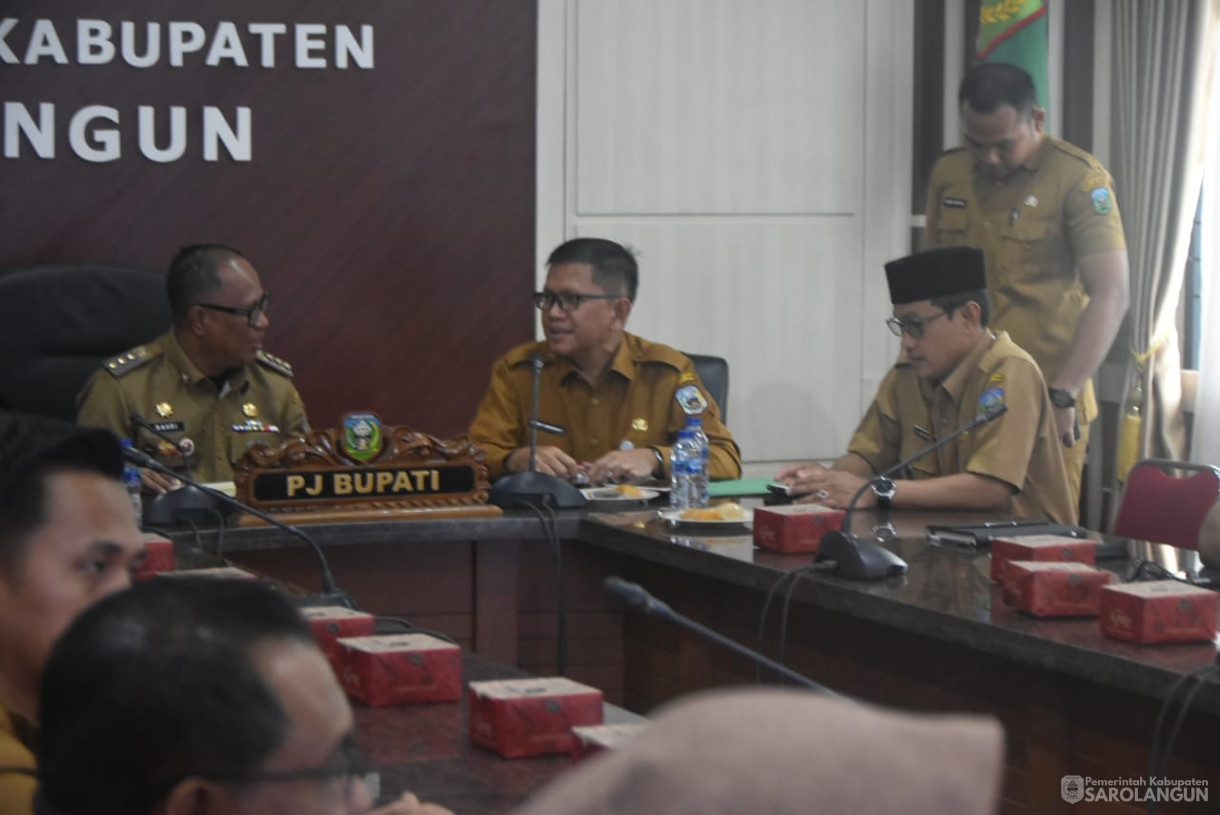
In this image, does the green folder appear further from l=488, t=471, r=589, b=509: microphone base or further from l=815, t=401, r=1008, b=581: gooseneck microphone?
l=815, t=401, r=1008, b=581: gooseneck microphone

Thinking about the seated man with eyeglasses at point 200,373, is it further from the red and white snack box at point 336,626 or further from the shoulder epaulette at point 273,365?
the red and white snack box at point 336,626

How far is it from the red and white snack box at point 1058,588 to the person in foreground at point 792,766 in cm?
175

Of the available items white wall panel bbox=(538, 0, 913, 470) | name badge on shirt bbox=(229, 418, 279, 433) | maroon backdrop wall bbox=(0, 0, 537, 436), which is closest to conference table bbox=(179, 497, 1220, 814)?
name badge on shirt bbox=(229, 418, 279, 433)

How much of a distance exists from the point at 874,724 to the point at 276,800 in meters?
0.52

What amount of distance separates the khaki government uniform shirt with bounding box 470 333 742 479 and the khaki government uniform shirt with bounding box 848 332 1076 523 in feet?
1.29

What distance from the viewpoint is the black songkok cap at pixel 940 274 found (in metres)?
3.43

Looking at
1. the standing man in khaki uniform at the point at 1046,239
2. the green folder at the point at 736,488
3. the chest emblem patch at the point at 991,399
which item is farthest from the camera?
the standing man in khaki uniform at the point at 1046,239

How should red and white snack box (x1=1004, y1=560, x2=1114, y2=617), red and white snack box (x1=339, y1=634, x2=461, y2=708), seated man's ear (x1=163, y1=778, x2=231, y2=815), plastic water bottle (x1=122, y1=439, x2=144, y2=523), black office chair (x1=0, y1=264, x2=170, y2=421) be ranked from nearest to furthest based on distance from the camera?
1. seated man's ear (x1=163, y1=778, x2=231, y2=815)
2. red and white snack box (x1=339, y1=634, x2=461, y2=708)
3. red and white snack box (x1=1004, y1=560, x2=1114, y2=617)
4. plastic water bottle (x1=122, y1=439, x2=144, y2=523)
5. black office chair (x1=0, y1=264, x2=170, y2=421)

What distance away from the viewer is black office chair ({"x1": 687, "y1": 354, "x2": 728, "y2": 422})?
404 cm

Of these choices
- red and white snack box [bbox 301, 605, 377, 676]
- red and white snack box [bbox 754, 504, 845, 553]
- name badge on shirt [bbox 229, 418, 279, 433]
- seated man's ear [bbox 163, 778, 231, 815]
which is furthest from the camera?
name badge on shirt [bbox 229, 418, 279, 433]

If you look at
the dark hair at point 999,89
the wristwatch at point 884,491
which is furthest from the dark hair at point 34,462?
the dark hair at point 999,89

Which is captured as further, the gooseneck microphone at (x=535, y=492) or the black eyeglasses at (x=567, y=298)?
the black eyeglasses at (x=567, y=298)

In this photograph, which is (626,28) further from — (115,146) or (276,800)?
(276,800)

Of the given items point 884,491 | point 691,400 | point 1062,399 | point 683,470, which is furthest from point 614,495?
point 1062,399
